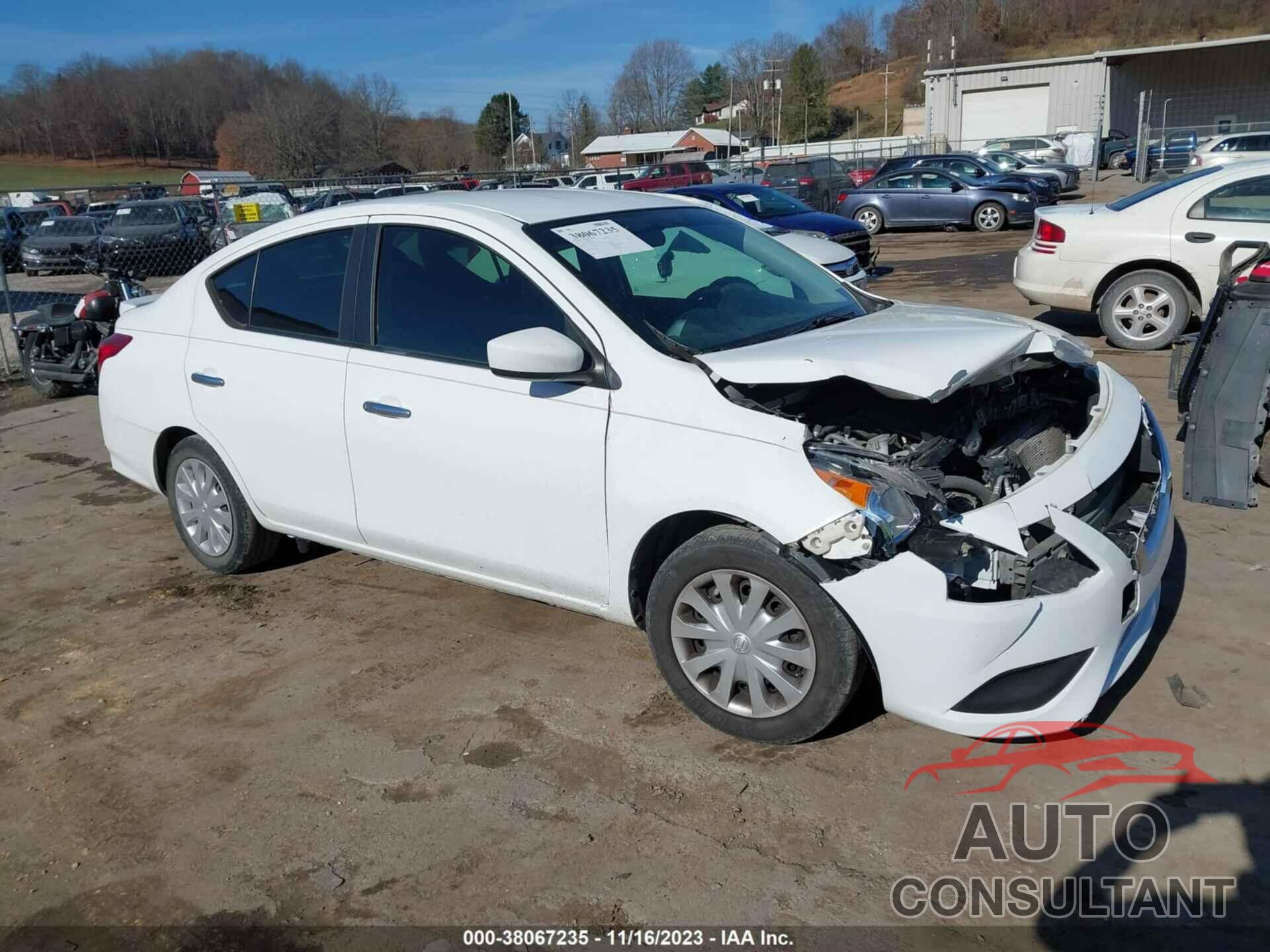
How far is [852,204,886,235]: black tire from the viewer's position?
947 inches

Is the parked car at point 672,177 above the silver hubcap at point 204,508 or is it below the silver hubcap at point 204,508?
above

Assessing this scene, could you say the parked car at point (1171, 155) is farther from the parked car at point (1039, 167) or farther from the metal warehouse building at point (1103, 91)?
the metal warehouse building at point (1103, 91)

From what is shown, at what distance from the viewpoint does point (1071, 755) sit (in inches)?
132

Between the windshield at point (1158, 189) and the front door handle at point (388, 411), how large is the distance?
7435 mm

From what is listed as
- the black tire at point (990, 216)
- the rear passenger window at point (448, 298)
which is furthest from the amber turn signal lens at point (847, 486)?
the black tire at point (990, 216)

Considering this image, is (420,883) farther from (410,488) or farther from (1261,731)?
(1261,731)

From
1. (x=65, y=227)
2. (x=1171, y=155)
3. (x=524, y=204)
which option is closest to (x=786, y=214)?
(x=524, y=204)

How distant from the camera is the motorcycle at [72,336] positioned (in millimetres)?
9859

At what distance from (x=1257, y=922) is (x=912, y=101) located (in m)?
109

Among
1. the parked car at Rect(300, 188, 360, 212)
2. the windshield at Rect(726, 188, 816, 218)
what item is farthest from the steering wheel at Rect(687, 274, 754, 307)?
the parked car at Rect(300, 188, 360, 212)

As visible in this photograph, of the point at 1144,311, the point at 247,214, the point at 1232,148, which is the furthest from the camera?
the point at 1232,148

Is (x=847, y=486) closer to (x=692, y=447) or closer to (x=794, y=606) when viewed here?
(x=794, y=606)

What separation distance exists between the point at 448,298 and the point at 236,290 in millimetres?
1353

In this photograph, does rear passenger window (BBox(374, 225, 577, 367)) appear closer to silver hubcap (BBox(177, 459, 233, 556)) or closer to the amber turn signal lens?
the amber turn signal lens
